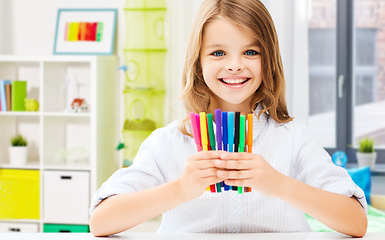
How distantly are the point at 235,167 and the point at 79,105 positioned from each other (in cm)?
212

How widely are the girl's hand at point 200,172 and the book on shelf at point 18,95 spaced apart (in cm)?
220

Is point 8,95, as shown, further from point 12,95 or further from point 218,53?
point 218,53

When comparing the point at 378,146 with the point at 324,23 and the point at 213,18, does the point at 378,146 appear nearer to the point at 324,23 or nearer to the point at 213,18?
the point at 324,23

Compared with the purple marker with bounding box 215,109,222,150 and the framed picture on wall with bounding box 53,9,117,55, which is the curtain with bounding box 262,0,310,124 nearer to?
the framed picture on wall with bounding box 53,9,117,55

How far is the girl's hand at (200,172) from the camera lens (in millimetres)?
576

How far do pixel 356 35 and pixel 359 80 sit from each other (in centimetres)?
31

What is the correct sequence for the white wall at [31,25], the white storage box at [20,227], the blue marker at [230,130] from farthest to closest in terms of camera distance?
the white wall at [31,25], the white storage box at [20,227], the blue marker at [230,130]

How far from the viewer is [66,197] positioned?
247 cm

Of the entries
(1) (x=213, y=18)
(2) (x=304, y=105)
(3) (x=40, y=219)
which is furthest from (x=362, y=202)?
(3) (x=40, y=219)

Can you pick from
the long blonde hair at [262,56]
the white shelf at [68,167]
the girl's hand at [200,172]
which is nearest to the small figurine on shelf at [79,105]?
the white shelf at [68,167]

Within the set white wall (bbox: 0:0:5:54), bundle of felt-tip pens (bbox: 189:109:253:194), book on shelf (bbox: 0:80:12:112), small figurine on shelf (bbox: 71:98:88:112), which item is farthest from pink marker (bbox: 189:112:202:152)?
white wall (bbox: 0:0:5:54)

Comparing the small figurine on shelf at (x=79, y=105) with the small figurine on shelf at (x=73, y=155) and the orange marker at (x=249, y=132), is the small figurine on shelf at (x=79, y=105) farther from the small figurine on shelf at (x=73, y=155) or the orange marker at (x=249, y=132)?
the orange marker at (x=249, y=132)

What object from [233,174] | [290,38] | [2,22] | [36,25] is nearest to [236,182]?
[233,174]

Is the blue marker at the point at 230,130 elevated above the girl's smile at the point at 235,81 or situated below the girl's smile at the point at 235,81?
below
